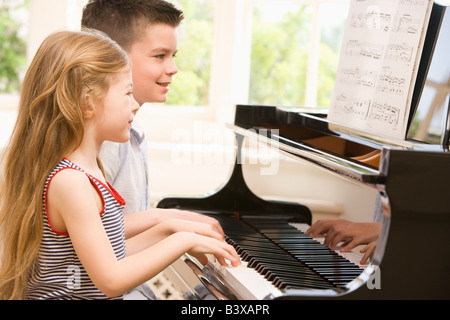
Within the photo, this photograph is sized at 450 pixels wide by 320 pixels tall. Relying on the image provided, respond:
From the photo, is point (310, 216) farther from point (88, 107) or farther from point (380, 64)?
point (88, 107)

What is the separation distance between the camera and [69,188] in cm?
123

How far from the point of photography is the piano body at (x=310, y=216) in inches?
42.4

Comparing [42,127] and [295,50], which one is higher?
[295,50]

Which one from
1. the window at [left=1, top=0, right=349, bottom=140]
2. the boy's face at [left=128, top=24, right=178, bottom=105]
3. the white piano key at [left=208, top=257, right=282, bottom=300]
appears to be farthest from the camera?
the window at [left=1, top=0, right=349, bottom=140]

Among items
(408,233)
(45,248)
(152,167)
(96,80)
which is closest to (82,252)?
(45,248)

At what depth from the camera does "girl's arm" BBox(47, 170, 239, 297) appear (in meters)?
1.22

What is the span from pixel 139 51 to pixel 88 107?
546 mm

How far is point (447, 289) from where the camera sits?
3.65ft

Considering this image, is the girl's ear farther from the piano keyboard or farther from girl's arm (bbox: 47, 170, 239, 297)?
the piano keyboard

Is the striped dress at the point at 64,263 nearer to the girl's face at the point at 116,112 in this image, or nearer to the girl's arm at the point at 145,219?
the girl's face at the point at 116,112

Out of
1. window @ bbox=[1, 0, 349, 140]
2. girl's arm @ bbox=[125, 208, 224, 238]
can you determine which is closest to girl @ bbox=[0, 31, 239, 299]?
girl's arm @ bbox=[125, 208, 224, 238]

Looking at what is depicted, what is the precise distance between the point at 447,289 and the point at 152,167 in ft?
6.43

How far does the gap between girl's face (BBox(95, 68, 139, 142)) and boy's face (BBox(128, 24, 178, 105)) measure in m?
0.43

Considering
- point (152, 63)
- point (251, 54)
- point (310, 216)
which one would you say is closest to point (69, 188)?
point (152, 63)
